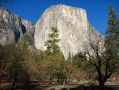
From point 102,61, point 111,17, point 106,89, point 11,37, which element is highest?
point 11,37

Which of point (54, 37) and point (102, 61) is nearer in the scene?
point (102, 61)

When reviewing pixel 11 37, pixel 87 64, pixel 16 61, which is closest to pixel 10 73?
pixel 16 61

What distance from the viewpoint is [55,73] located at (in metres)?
64.2

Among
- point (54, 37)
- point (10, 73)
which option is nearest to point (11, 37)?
point (54, 37)

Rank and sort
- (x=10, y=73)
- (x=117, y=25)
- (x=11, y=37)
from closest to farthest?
(x=10, y=73) < (x=117, y=25) < (x=11, y=37)

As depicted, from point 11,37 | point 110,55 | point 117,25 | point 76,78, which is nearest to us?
point 110,55

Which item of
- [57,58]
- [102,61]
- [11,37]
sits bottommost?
[102,61]

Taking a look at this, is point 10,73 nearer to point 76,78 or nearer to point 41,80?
point 41,80

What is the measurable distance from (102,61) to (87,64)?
2077 mm

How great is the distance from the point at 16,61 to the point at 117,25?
102 feet

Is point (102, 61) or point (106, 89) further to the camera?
point (106, 89)

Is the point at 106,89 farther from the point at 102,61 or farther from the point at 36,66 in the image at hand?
the point at 36,66

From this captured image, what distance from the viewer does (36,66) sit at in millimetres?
68125

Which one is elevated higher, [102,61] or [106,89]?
[102,61]
